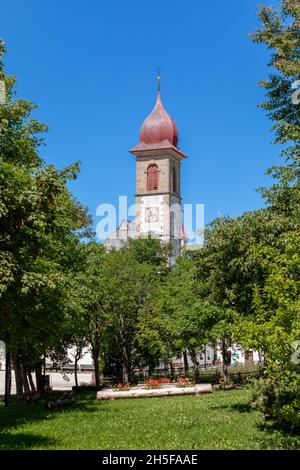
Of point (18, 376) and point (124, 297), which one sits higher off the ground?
point (124, 297)

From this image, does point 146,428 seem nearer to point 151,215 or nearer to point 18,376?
point 18,376

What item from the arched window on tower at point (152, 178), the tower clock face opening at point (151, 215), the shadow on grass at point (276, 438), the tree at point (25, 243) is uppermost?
the arched window on tower at point (152, 178)

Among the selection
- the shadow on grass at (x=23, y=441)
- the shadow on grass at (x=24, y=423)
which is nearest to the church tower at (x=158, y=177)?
the shadow on grass at (x=24, y=423)

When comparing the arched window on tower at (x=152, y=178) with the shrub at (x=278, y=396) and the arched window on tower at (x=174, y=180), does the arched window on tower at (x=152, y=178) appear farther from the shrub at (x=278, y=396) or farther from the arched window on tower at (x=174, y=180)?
→ the shrub at (x=278, y=396)

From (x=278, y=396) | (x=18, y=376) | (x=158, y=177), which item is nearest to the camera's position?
(x=278, y=396)

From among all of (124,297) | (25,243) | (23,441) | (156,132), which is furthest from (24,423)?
(156,132)

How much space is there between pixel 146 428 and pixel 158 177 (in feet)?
240

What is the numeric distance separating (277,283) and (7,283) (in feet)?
18.6

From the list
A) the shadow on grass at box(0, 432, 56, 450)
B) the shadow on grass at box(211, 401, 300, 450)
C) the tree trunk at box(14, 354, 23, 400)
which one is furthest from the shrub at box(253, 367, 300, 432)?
the tree trunk at box(14, 354, 23, 400)

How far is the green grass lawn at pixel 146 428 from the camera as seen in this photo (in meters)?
12.1

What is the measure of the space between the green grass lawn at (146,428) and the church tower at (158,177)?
208ft

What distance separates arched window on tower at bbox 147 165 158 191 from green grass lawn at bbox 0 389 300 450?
66.4 metres

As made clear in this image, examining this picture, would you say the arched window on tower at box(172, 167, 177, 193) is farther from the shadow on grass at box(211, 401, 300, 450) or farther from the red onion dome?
the shadow on grass at box(211, 401, 300, 450)

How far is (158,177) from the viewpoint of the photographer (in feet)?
285
